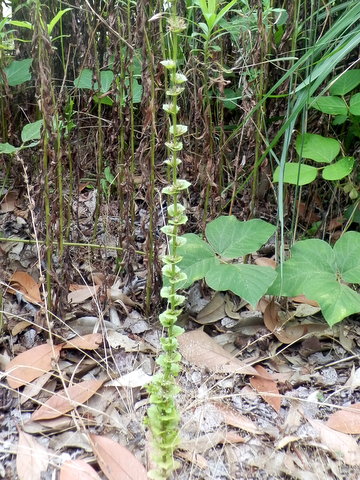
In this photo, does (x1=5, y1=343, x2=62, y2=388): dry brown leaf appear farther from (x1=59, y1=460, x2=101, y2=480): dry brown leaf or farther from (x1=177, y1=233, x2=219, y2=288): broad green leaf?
(x1=177, y1=233, x2=219, y2=288): broad green leaf

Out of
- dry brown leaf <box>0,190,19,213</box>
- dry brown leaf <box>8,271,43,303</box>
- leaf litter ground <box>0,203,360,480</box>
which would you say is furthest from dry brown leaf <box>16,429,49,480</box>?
dry brown leaf <box>0,190,19,213</box>

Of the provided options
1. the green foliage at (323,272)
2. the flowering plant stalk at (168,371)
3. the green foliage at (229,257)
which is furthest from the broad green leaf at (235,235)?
the flowering plant stalk at (168,371)

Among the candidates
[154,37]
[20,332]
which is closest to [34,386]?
[20,332]

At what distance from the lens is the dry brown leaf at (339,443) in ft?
3.97

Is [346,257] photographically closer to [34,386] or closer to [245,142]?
[245,142]

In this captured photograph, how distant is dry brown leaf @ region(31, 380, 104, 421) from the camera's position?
128 cm

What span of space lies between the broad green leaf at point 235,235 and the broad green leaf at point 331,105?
0.41 m

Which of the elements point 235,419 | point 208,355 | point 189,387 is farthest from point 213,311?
point 235,419

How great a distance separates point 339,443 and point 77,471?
591mm

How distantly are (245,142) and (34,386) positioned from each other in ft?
3.15

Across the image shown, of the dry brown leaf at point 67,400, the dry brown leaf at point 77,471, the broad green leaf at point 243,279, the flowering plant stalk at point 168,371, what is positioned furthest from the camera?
the broad green leaf at point 243,279

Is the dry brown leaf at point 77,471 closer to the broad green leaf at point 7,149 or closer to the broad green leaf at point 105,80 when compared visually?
the broad green leaf at point 7,149

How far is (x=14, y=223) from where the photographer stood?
1991mm

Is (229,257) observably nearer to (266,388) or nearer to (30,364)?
(266,388)
